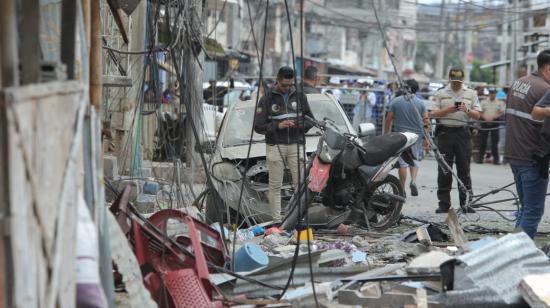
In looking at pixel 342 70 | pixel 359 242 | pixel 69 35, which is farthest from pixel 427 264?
pixel 342 70

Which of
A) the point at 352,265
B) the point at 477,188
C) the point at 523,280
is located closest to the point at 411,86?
the point at 477,188

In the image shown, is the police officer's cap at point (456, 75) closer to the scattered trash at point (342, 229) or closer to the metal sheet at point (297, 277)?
the scattered trash at point (342, 229)

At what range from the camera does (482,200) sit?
43.4 feet

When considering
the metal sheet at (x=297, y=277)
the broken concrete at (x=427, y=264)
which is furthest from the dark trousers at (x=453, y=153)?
the broken concrete at (x=427, y=264)

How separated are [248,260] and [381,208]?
3.80 m

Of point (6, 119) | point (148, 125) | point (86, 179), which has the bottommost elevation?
point (148, 125)

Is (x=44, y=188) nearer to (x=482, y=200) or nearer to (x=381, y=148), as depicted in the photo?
(x=381, y=148)

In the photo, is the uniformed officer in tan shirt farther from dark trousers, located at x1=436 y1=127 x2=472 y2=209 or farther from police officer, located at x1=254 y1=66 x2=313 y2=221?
police officer, located at x1=254 y1=66 x2=313 y2=221

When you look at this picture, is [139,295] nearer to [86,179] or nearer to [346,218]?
[86,179]

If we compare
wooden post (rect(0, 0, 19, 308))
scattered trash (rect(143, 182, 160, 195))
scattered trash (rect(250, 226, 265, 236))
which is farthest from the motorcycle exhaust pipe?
wooden post (rect(0, 0, 19, 308))

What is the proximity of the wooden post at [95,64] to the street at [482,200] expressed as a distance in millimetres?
5900

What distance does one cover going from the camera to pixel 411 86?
→ 45.6ft

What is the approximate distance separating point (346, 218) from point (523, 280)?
14.9ft

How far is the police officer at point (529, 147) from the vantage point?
8531 millimetres
